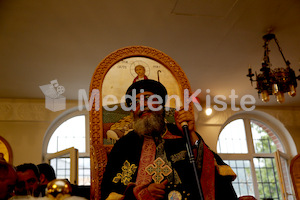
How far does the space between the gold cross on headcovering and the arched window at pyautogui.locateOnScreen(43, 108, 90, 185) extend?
633cm

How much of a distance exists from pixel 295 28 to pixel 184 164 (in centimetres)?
438

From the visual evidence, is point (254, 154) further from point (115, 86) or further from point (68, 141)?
point (115, 86)

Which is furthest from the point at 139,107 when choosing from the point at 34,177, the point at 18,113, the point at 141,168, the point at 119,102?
the point at 18,113

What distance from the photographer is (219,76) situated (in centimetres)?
780

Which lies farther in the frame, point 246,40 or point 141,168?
point 246,40

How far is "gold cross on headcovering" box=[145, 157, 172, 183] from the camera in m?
2.53

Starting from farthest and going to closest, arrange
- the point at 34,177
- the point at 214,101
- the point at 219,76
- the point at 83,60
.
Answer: the point at 214,101, the point at 219,76, the point at 83,60, the point at 34,177

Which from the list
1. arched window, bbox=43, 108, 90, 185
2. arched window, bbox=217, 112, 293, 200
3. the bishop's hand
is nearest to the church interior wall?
arched window, bbox=43, 108, 90, 185

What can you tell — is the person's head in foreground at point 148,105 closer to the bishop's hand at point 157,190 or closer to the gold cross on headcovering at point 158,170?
the gold cross on headcovering at point 158,170

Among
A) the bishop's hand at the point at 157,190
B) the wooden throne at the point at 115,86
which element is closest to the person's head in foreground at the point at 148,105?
the wooden throne at the point at 115,86

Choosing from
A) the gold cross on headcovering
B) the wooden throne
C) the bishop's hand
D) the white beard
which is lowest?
the bishop's hand

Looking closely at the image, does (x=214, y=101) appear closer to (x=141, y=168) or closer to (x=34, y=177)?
(x=141, y=168)

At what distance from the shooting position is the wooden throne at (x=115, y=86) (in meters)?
2.87

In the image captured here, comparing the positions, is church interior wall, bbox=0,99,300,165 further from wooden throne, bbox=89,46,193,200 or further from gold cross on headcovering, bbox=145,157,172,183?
gold cross on headcovering, bbox=145,157,172,183
